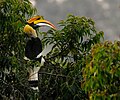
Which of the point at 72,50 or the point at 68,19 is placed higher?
the point at 68,19

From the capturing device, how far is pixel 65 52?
4.70m

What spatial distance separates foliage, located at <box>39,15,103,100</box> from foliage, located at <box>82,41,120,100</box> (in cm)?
179

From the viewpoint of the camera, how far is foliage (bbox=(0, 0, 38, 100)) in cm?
412

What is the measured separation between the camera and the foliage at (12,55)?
412 centimetres

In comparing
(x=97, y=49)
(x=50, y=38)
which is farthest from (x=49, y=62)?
(x=97, y=49)

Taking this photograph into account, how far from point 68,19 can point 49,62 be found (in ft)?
1.63

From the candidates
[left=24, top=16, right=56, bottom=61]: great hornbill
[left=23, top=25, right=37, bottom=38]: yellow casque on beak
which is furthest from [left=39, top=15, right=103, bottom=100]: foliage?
[left=23, top=25, right=37, bottom=38]: yellow casque on beak

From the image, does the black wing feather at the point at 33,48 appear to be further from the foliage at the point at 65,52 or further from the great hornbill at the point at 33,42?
the foliage at the point at 65,52

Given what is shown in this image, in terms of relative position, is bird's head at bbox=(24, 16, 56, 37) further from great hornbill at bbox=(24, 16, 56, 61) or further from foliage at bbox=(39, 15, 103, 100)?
foliage at bbox=(39, 15, 103, 100)

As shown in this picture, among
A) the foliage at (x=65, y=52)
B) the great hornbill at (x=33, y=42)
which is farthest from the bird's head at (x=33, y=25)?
the foliage at (x=65, y=52)

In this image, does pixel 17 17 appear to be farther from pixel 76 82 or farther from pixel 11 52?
pixel 76 82

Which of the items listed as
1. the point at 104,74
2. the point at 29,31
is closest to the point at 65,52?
the point at 29,31

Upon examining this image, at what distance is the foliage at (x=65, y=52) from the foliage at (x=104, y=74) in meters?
1.79

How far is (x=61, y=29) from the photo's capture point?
475 cm
